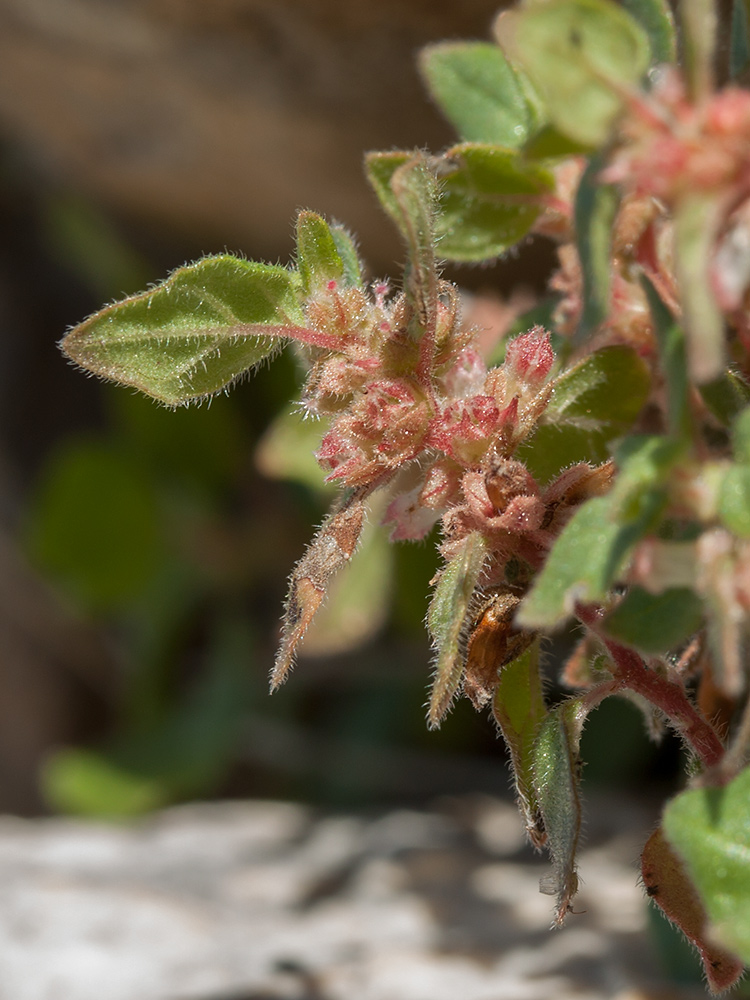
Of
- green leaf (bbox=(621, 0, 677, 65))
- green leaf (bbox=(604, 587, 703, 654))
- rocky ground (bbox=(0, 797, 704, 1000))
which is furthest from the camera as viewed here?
rocky ground (bbox=(0, 797, 704, 1000))

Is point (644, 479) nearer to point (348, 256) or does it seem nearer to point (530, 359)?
point (530, 359)

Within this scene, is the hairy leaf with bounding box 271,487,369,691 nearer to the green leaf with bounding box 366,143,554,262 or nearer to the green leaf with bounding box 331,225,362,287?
the green leaf with bounding box 331,225,362,287

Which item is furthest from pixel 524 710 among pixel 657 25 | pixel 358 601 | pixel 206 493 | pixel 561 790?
pixel 206 493

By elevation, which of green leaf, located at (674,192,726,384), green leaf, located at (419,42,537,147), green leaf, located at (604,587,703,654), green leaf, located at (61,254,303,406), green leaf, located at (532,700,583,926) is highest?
green leaf, located at (419,42,537,147)

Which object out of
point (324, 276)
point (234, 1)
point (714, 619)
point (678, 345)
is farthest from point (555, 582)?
point (234, 1)

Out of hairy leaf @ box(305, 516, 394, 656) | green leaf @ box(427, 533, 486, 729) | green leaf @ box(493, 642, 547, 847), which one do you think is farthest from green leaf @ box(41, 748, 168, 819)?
green leaf @ box(427, 533, 486, 729)

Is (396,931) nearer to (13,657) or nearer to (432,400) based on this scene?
(432,400)
